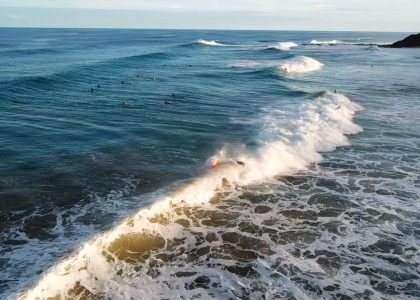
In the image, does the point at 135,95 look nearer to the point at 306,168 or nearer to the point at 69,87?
the point at 69,87

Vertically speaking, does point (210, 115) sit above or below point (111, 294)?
above

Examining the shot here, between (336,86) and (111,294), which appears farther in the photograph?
(336,86)

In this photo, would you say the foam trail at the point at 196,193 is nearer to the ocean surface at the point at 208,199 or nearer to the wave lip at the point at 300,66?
the ocean surface at the point at 208,199

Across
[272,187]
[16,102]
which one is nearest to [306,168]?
[272,187]

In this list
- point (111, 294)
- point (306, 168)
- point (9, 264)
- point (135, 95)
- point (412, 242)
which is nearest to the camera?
point (111, 294)

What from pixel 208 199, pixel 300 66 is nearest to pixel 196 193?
pixel 208 199

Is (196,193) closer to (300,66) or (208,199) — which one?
(208,199)

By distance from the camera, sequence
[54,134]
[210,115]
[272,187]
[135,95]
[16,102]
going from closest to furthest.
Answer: [272,187], [54,134], [210,115], [16,102], [135,95]
